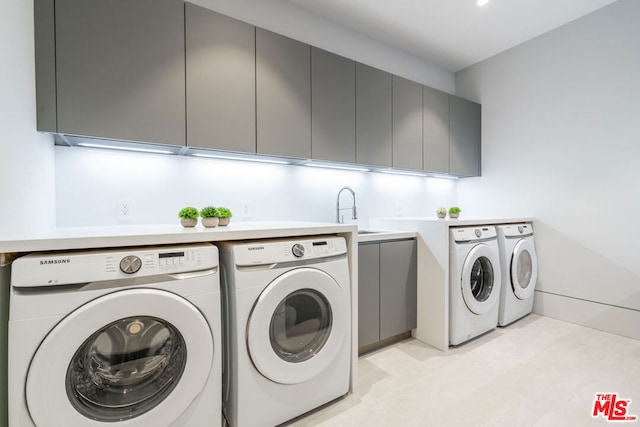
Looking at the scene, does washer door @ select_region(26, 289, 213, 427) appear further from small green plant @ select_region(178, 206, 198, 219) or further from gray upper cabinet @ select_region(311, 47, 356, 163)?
gray upper cabinet @ select_region(311, 47, 356, 163)

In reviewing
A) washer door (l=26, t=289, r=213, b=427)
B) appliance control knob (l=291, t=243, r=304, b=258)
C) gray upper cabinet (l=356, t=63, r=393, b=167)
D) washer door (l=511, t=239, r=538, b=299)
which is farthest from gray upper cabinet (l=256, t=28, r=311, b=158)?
washer door (l=511, t=239, r=538, b=299)

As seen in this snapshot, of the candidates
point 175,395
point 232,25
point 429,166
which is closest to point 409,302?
point 429,166

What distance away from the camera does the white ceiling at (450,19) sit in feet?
7.70

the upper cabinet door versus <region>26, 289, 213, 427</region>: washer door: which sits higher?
the upper cabinet door

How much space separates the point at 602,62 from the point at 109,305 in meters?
3.76

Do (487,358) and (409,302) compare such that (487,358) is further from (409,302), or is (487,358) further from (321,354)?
(321,354)

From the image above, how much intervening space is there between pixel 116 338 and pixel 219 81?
143 centimetres

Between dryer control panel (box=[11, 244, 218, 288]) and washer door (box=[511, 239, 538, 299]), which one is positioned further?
washer door (box=[511, 239, 538, 299])

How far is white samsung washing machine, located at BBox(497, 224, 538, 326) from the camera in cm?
250

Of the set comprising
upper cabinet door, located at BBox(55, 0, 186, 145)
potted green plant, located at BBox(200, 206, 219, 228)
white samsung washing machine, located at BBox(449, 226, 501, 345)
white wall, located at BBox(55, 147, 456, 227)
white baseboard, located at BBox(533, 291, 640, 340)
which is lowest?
white baseboard, located at BBox(533, 291, 640, 340)

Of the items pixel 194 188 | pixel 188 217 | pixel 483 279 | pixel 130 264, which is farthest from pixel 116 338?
pixel 483 279

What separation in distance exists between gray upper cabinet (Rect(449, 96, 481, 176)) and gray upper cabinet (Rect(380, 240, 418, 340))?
1317mm

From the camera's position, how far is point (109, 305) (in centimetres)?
94

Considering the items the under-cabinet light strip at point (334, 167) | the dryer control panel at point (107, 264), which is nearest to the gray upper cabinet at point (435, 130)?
the under-cabinet light strip at point (334, 167)
